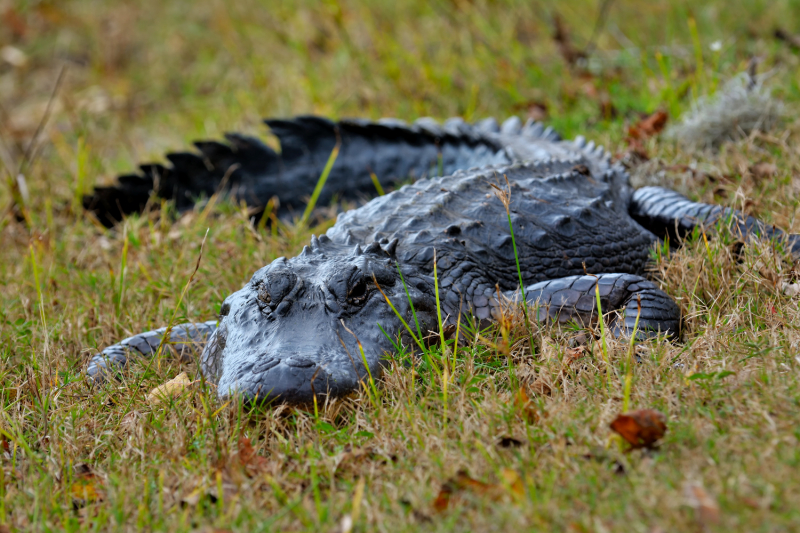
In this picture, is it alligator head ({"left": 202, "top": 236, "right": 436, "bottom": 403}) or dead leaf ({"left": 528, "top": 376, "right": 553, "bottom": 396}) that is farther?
dead leaf ({"left": 528, "top": 376, "right": 553, "bottom": 396})

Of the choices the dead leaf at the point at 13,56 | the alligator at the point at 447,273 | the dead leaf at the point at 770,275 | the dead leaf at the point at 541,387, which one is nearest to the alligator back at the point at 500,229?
the alligator at the point at 447,273

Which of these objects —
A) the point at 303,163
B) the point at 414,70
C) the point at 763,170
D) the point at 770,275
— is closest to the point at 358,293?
the point at 770,275

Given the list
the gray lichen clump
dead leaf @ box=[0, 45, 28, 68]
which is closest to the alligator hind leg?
the gray lichen clump

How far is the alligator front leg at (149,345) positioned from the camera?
9.61ft

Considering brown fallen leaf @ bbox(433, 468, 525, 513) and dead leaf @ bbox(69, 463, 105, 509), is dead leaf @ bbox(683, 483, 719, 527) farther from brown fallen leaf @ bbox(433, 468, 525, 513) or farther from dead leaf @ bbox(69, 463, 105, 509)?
dead leaf @ bbox(69, 463, 105, 509)

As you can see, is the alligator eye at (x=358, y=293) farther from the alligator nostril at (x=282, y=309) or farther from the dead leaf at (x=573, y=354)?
the dead leaf at (x=573, y=354)

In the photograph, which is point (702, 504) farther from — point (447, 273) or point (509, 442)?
point (447, 273)

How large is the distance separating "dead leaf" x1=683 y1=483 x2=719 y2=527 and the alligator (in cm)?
75

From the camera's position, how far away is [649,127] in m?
4.98

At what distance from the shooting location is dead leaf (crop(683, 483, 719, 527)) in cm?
154

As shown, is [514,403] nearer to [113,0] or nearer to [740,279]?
[740,279]

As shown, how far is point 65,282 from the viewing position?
3846 millimetres

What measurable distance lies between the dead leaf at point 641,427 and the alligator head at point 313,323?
891 millimetres

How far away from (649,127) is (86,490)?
4.44 meters
